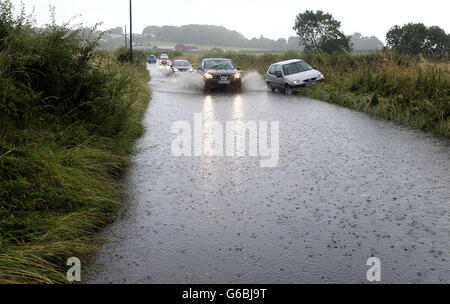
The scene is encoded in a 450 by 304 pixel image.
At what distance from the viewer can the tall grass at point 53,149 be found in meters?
4.95

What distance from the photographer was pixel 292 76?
2425cm

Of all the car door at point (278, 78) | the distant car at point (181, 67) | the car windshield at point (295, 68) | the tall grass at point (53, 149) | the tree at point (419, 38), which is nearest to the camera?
the tall grass at point (53, 149)

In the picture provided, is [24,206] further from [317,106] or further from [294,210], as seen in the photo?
[317,106]

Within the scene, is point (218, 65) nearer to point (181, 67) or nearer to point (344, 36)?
point (181, 67)

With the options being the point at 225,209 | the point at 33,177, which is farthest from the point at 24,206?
the point at 225,209

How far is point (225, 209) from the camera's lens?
21.7 ft

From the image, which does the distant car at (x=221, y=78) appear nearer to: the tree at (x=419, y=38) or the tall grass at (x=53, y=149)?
the tall grass at (x=53, y=149)

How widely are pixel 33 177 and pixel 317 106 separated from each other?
14.0 meters

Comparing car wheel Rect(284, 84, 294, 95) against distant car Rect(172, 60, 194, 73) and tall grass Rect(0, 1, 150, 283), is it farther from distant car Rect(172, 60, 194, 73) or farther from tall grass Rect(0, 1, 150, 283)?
distant car Rect(172, 60, 194, 73)

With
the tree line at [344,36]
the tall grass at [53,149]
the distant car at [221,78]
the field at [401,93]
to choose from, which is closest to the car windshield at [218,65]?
the distant car at [221,78]

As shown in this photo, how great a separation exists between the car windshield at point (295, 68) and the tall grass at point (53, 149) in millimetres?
14973

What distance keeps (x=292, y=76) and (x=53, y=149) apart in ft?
59.7

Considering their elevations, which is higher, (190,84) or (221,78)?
(221,78)

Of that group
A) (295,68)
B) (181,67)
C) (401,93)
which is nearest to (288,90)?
(295,68)
